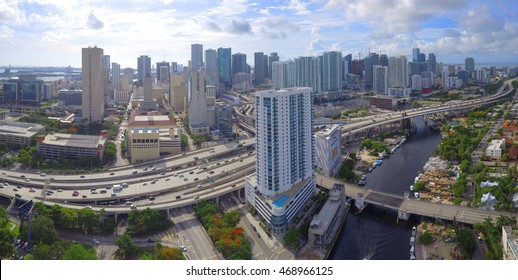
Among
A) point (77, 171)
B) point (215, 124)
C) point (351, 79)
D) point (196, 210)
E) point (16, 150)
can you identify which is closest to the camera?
point (196, 210)

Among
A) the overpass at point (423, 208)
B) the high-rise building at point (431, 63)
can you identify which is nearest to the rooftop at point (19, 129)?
the overpass at point (423, 208)

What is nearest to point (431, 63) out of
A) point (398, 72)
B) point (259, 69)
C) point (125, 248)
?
point (398, 72)

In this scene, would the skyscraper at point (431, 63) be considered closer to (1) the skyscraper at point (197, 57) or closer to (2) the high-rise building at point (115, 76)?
(1) the skyscraper at point (197, 57)

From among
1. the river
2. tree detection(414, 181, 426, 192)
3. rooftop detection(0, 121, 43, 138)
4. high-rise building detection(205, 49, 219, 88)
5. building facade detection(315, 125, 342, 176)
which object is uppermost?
high-rise building detection(205, 49, 219, 88)

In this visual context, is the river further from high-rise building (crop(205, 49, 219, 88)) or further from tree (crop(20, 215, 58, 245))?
high-rise building (crop(205, 49, 219, 88))

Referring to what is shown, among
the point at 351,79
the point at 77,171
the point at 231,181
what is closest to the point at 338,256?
the point at 231,181

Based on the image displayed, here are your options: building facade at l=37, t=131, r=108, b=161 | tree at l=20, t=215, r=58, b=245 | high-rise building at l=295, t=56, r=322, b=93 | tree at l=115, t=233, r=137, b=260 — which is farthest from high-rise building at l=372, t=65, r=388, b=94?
tree at l=20, t=215, r=58, b=245

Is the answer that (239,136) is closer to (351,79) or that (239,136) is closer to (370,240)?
(370,240)
